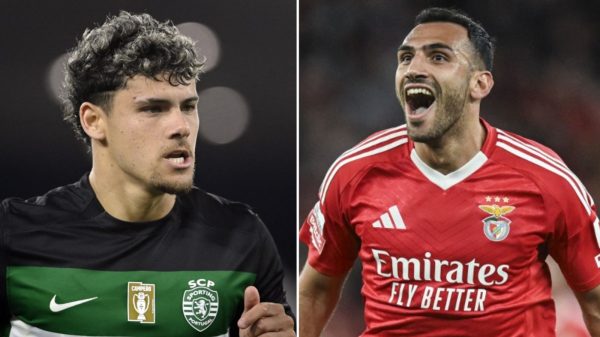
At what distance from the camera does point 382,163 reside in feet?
7.89

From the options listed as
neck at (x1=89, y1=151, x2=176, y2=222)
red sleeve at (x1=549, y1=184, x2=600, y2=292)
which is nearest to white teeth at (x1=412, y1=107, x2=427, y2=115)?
red sleeve at (x1=549, y1=184, x2=600, y2=292)

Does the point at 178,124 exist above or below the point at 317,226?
above

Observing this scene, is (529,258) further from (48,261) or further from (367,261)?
(48,261)

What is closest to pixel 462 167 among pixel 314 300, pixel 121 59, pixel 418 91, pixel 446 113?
pixel 446 113

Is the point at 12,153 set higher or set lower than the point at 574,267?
higher

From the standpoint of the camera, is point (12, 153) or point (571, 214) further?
point (12, 153)

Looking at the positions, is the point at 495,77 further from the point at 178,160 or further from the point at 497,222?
the point at 178,160

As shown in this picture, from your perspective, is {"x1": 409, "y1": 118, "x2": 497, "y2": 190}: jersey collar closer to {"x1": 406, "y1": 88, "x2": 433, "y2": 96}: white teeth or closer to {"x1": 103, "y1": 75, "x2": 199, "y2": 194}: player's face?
{"x1": 406, "y1": 88, "x2": 433, "y2": 96}: white teeth

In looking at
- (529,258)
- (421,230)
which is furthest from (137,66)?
(529,258)

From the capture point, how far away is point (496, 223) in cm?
229

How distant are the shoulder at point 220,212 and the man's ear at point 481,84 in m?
0.84

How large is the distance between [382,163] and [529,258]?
1.82 feet

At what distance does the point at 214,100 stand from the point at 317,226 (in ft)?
→ 1.84

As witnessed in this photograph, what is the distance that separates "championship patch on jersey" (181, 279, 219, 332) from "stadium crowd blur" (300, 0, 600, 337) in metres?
0.34
